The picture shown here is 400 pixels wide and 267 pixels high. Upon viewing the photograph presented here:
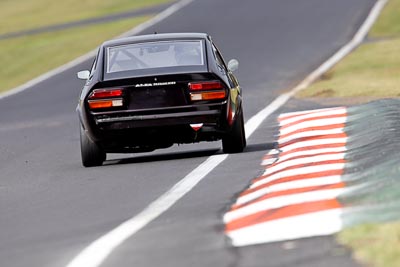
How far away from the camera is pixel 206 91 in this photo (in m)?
14.8

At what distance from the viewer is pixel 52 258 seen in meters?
8.41

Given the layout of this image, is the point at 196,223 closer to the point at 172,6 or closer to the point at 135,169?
the point at 135,169

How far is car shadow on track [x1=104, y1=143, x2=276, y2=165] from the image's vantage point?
50.7 feet

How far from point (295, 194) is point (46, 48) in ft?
96.6

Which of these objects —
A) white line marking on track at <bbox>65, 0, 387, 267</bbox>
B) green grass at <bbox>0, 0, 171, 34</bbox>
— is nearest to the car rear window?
white line marking on track at <bbox>65, 0, 387, 267</bbox>

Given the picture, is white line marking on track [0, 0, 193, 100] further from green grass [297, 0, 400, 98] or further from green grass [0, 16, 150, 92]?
green grass [297, 0, 400, 98]

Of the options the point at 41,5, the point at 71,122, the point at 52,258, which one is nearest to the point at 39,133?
the point at 71,122

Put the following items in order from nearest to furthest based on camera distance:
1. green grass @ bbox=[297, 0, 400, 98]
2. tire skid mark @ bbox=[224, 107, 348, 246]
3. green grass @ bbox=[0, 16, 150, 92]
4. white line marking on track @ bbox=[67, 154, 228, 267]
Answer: white line marking on track @ bbox=[67, 154, 228, 267]
tire skid mark @ bbox=[224, 107, 348, 246]
green grass @ bbox=[297, 0, 400, 98]
green grass @ bbox=[0, 16, 150, 92]

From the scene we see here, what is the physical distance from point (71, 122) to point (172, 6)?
24.4 metres

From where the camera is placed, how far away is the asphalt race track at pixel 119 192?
26.0 feet

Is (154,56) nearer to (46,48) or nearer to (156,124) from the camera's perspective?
(156,124)

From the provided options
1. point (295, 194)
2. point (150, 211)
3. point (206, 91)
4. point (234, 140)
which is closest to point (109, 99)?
point (206, 91)

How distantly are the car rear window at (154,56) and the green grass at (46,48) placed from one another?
1721 cm

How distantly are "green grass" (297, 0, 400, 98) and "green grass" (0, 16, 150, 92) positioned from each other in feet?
25.3
